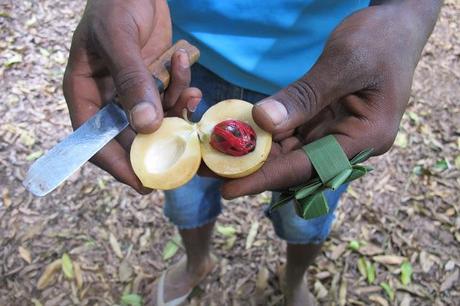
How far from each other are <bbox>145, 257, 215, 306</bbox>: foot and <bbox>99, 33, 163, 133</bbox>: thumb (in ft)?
3.75

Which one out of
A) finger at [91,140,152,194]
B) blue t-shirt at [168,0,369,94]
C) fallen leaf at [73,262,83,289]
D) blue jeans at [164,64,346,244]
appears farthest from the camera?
fallen leaf at [73,262,83,289]

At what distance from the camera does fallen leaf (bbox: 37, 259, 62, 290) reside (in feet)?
6.88

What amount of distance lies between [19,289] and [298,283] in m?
1.14

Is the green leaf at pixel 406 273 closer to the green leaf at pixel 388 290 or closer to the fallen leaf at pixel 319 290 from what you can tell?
the green leaf at pixel 388 290

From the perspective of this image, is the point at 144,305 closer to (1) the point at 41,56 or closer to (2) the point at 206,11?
(2) the point at 206,11

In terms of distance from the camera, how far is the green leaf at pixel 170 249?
88.2 inches

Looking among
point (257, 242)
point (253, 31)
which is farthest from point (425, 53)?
point (253, 31)

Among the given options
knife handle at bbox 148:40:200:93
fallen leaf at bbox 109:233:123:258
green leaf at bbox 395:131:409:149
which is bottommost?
fallen leaf at bbox 109:233:123:258

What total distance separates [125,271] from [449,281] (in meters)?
1.39

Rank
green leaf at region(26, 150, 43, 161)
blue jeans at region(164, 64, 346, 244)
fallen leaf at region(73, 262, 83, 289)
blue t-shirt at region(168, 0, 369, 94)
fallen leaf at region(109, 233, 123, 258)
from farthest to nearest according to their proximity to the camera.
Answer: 1. green leaf at region(26, 150, 43, 161)
2. fallen leaf at region(109, 233, 123, 258)
3. fallen leaf at region(73, 262, 83, 289)
4. blue jeans at region(164, 64, 346, 244)
5. blue t-shirt at region(168, 0, 369, 94)

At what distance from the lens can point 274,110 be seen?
101cm

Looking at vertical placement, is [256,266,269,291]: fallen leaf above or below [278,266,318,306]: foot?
below

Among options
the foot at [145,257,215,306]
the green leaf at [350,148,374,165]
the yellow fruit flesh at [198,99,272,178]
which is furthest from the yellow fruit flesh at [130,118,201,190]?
the foot at [145,257,215,306]

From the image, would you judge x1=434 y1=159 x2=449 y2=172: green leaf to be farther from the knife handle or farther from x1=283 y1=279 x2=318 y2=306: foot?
the knife handle
